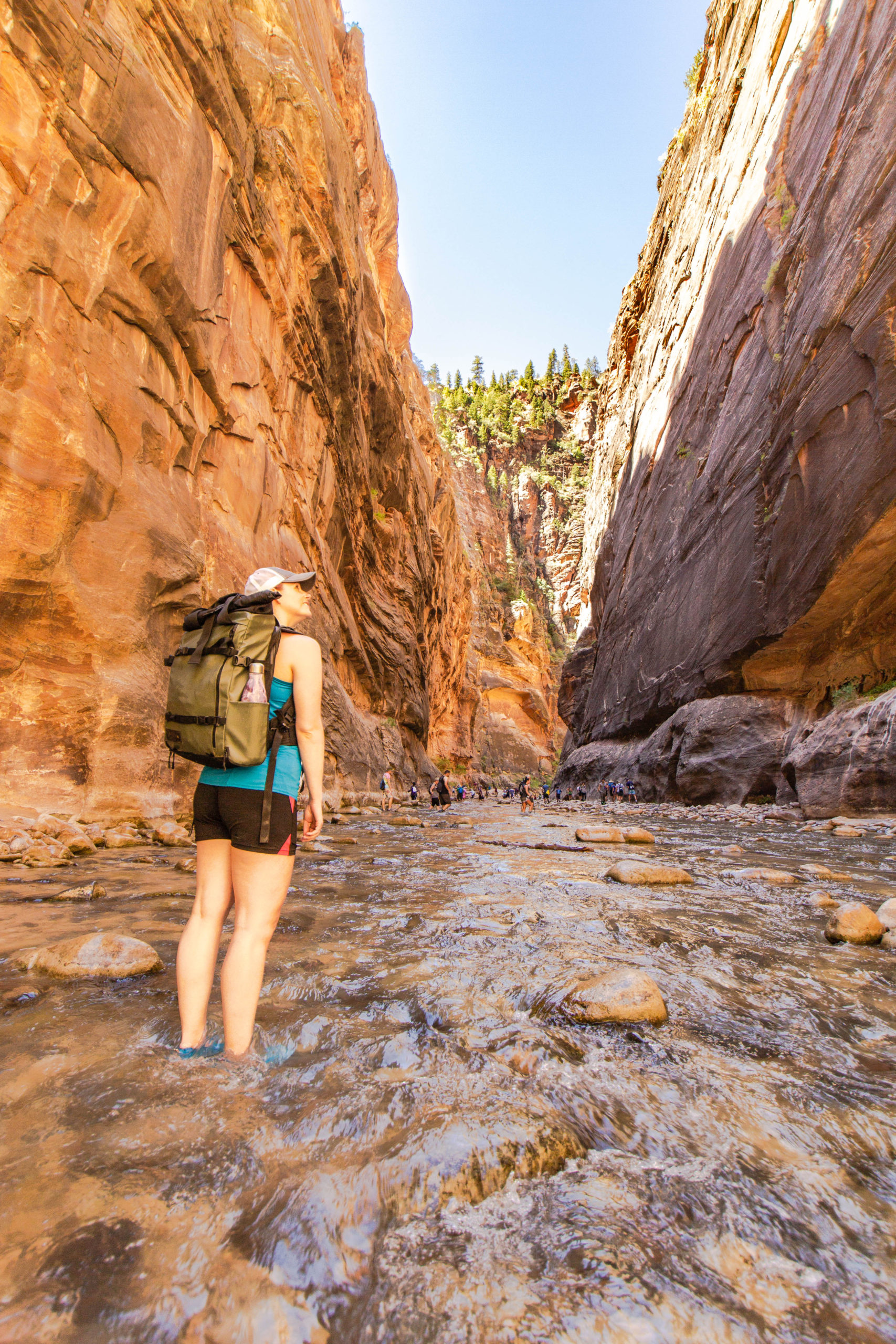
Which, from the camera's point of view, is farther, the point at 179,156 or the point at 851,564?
the point at 851,564

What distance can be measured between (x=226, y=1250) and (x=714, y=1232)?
39.9 inches

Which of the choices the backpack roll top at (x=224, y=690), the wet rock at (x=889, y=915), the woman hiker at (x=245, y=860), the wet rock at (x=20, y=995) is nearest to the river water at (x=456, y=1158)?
the wet rock at (x=20, y=995)

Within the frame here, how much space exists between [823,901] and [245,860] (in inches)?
165

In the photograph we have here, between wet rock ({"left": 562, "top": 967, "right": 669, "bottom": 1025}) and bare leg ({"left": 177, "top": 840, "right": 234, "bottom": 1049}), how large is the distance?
4.51 feet

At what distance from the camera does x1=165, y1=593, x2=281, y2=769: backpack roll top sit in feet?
6.46

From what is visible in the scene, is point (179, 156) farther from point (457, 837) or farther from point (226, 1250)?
point (226, 1250)

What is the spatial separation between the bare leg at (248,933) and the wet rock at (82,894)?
2.52m

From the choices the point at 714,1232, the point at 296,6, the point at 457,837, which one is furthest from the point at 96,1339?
the point at 296,6

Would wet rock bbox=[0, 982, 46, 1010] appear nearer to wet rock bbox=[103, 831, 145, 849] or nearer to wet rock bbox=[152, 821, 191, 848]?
wet rock bbox=[103, 831, 145, 849]

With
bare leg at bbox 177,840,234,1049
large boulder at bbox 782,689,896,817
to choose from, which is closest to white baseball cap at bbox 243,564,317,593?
bare leg at bbox 177,840,234,1049

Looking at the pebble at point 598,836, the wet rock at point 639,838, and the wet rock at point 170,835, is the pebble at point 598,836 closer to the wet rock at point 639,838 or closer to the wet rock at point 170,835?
the wet rock at point 639,838

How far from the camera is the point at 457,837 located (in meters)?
9.48

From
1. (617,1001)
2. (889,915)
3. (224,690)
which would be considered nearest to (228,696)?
(224,690)

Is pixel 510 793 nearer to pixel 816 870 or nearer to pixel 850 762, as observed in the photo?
pixel 850 762
